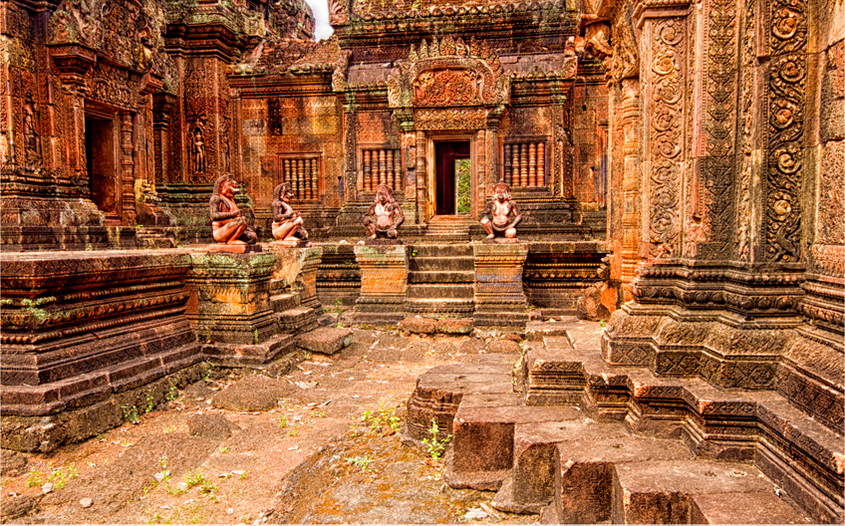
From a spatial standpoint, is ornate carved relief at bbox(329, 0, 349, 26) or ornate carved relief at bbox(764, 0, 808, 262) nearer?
ornate carved relief at bbox(764, 0, 808, 262)

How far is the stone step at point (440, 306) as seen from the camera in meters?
9.39

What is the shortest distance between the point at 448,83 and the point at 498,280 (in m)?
4.55

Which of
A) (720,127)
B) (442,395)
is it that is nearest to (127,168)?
(442,395)

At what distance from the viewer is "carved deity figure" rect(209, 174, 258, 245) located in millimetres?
6562

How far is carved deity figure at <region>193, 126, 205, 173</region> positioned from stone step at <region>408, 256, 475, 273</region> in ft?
20.6

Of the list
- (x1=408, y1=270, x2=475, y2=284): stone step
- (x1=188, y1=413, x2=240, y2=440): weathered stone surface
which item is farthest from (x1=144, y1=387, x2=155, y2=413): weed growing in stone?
(x1=408, y1=270, x2=475, y2=284): stone step

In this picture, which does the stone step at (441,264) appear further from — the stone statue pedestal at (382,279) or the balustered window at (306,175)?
the balustered window at (306,175)

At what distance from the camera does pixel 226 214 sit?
6605 mm

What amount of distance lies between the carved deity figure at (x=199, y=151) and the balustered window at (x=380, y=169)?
3.90 m

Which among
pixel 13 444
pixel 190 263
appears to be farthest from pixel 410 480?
pixel 190 263

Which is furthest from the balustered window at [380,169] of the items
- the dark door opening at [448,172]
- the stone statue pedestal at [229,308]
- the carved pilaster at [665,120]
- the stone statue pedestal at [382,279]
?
the carved pilaster at [665,120]

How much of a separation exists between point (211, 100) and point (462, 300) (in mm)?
8030

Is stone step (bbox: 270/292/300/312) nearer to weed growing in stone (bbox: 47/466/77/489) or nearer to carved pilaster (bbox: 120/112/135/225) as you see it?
weed growing in stone (bbox: 47/466/77/489)

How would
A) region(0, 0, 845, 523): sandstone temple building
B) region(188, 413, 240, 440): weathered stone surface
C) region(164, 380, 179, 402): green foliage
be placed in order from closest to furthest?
1. region(0, 0, 845, 523): sandstone temple building
2. region(188, 413, 240, 440): weathered stone surface
3. region(164, 380, 179, 402): green foliage
